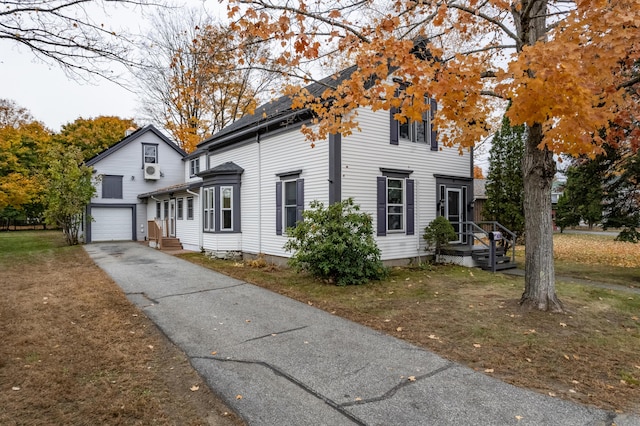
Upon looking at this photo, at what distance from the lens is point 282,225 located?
1178cm

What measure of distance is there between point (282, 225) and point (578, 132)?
8.59 metres

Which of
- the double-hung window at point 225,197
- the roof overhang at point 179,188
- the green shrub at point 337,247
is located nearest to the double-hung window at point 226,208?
the double-hung window at point 225,197

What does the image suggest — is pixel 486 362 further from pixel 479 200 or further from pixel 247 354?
pixel 479 200

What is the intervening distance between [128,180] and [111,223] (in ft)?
9.16

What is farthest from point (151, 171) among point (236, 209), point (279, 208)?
point (279, 208)

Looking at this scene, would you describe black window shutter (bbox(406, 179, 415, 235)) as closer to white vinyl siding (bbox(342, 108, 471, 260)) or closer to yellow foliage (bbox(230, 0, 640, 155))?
white vinyl siding (bbox(342, 108, 471, 260))

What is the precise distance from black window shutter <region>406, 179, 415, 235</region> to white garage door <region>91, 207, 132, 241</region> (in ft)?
59.9

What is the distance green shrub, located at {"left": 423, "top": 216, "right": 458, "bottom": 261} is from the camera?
11.6 metres

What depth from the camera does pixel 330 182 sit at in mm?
10055

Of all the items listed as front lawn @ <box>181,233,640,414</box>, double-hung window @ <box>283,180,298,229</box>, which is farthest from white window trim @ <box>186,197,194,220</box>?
front lawn @ <box>181,233,640,414</box>

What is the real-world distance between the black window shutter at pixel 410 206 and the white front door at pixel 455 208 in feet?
6.28

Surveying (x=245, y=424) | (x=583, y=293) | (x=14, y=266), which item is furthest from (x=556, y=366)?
(x=14, y=266)

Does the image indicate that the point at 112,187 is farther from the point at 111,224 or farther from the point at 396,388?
the point at 396,388

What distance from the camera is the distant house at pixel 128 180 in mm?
21438
